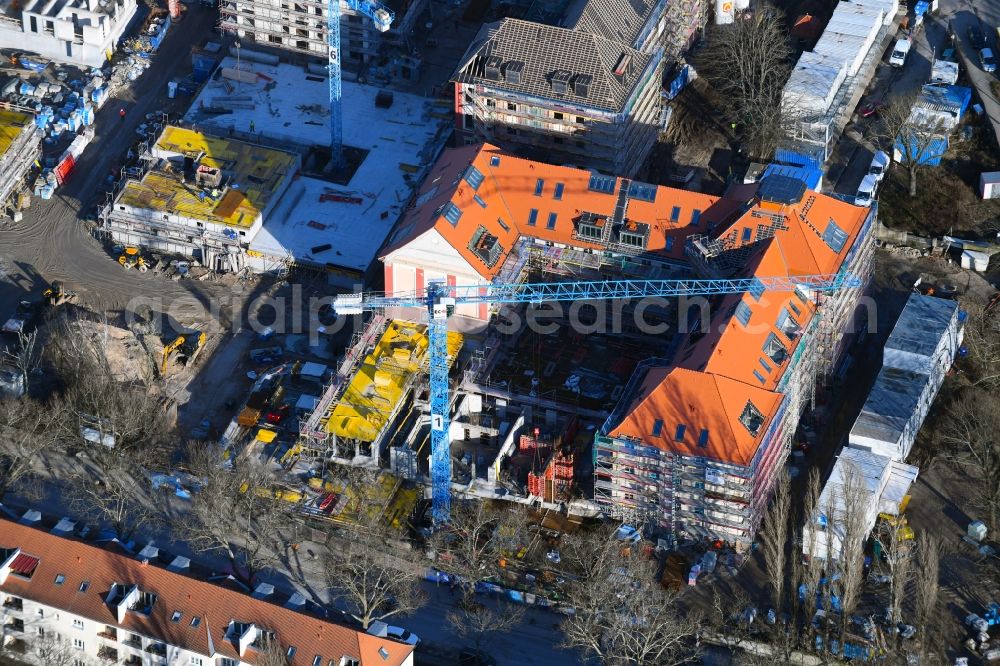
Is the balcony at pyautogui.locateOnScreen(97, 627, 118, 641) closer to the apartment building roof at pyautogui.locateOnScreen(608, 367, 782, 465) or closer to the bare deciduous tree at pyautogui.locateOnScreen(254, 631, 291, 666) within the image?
the bare deciduous tree at pyautogui.locateOnScreen(254, 631, 291, 666)

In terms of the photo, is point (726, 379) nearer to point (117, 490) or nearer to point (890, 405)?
point (890, 405)

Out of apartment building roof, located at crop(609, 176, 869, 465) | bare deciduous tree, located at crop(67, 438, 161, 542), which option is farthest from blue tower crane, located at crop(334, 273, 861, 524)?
bare deciduous tree, located at crop(67, 438, 161, 542)

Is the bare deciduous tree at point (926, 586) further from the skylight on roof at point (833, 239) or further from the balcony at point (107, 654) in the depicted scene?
the balcony at point (107, 654)

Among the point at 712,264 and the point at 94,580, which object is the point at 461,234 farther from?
the point at 94,580

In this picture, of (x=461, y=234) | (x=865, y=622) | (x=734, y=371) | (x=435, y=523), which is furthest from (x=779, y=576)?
(x=461, y=234)

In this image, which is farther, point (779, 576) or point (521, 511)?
point (521, 511)

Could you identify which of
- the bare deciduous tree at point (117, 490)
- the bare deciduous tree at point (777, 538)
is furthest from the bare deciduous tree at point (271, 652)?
the bare deciduous tree at point (777, 538)

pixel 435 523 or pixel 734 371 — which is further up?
pixel 734 371

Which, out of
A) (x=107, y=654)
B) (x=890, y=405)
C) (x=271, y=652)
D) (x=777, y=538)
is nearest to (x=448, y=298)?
(x=271, y=652)
